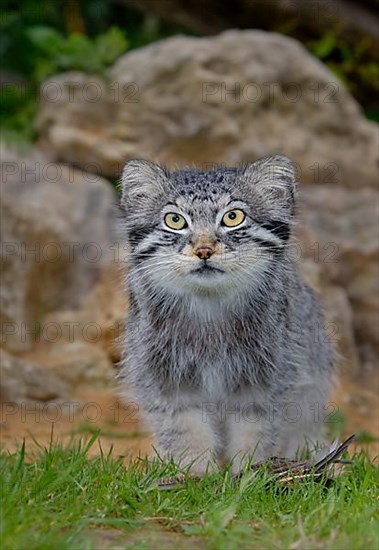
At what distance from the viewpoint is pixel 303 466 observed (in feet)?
17.0

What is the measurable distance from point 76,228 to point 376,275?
3096mm

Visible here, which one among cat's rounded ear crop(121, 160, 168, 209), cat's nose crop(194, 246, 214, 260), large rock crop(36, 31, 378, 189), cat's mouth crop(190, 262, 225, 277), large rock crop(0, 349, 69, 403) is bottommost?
large rock crop(0, 349, 69, 403)

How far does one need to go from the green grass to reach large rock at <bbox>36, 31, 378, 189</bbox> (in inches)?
234

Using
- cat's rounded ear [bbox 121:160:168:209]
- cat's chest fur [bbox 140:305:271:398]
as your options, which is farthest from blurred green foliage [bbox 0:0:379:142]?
cat's chest fur [bbox 140:305:271:398]

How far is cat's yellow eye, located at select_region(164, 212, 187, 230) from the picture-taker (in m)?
5.33

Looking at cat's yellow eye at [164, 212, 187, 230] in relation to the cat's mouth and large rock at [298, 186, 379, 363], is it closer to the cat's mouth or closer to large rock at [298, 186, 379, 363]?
the cat's mouth

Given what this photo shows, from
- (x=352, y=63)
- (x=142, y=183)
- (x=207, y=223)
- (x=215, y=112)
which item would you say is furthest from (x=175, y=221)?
(x=352, y=63)

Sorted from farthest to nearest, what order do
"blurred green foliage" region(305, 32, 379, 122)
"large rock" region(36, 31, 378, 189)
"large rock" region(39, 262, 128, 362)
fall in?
"blurred green foliage" region(305, 32, 379, 122) → "large rock" region(36, 31, 378, 189) → "large rock" region(39, 262, 128, 362)

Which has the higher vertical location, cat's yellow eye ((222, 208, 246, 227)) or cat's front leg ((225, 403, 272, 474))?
cat's yellow eye ((222, 208, 246, 227))

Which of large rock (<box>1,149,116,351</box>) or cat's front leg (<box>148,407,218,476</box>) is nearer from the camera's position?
cat's front leg (<box>148,407,218,476</box>)

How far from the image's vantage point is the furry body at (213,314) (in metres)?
5.38

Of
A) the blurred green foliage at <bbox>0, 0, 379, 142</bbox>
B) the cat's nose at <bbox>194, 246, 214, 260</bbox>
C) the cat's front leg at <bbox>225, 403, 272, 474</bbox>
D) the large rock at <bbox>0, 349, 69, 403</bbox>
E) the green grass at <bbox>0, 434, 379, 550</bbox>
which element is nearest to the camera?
the green grass at <bbox>0, 434, 379, 550</bbox>

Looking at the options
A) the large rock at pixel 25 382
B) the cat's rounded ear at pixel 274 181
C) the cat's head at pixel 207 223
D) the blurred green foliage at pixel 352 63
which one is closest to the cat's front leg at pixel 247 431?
the cat's head at pixel 207 223

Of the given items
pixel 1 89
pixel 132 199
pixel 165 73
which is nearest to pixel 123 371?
pixel 132 199
